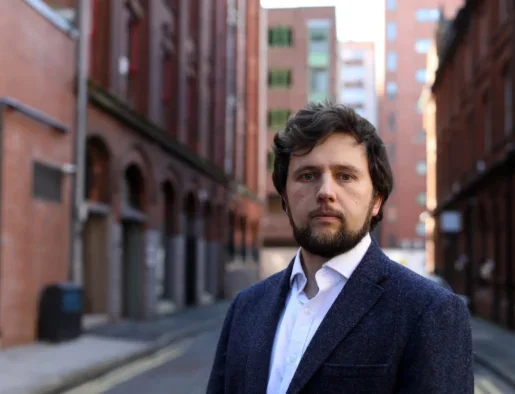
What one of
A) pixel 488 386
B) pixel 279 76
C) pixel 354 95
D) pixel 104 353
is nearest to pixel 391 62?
pixel 354 95

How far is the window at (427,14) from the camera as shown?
82.4 metres

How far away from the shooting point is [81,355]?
Answer: 12.1m

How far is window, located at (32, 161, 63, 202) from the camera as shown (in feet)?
46.8

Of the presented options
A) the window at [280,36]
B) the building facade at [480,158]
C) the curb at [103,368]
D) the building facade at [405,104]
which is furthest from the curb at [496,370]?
the building facade at [405,104]

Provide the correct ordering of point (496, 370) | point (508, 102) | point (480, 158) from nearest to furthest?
1. point (496, 370)
2. point (508, 102)
3. point (480, 158)

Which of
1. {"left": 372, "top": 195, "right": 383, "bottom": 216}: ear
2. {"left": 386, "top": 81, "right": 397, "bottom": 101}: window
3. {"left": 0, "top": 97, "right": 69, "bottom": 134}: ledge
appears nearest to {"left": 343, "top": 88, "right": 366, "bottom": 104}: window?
{"left": 386, "top": 81, "right": 397, "bottom": 101}: window

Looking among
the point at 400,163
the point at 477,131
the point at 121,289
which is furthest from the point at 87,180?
the point at 400,163

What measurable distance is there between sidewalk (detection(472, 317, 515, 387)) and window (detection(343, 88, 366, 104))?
78.5 m

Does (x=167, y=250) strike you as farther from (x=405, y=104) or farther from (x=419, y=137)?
(x=405, y=104)

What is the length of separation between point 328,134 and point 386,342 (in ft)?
1.96

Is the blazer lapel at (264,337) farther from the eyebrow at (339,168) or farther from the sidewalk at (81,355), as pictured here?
the sidewalk at (81,355)

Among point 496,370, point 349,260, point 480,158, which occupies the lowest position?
point 496,370

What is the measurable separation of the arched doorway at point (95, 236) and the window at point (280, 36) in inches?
1692

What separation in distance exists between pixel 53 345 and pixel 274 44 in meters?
48.1
